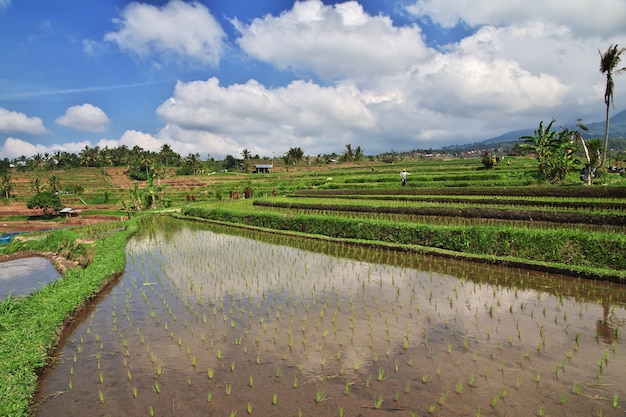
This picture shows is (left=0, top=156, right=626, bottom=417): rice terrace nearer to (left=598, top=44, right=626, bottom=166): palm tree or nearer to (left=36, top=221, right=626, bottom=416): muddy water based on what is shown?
(left=36, top=221, right=626, bottom=416): muddy water

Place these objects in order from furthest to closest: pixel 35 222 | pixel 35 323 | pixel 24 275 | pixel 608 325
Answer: pixel 35 222, pixel 24 275, pixel 35 323, pixel 608 325

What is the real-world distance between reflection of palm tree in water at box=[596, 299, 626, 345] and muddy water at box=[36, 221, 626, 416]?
3 cm

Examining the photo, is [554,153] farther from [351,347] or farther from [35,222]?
[35,222]

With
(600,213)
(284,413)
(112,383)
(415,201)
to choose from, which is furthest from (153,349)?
(415,201)

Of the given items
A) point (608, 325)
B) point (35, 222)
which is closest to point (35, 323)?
point (608, 325)

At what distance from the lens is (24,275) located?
1379 centimetres

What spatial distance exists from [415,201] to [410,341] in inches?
622

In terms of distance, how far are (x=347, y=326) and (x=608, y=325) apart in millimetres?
4713

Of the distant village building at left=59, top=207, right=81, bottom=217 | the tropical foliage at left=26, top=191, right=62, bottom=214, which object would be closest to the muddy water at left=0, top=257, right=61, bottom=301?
the distant village building at left=59, top=207, right=81, bottom=217

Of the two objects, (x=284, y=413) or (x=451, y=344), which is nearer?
(x=284, y=413)

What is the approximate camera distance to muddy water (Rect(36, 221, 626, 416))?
5.21 meters

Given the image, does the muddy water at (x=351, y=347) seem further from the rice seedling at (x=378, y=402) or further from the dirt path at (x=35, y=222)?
Answer: the dirt path at (x=35, y=222)

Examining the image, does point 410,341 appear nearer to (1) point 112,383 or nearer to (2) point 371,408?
(2) point 371,408

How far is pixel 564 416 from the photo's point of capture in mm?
4742
